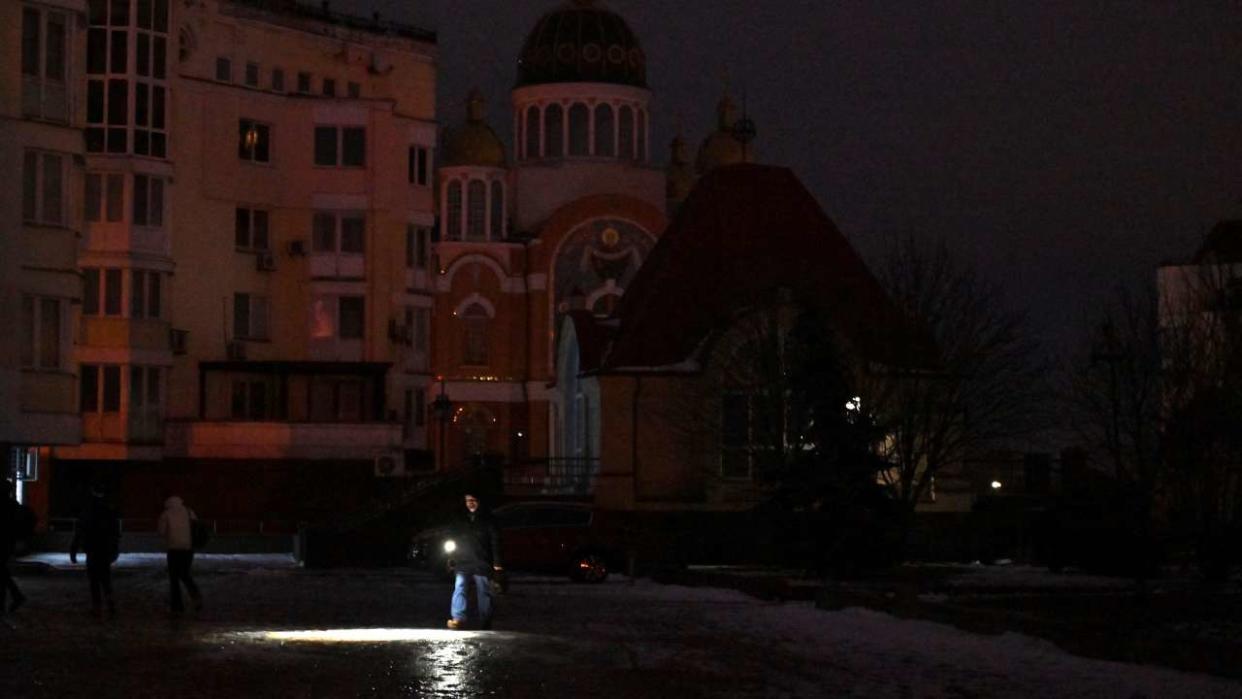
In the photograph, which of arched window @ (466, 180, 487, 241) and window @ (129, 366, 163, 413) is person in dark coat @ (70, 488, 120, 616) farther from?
arched window @ (466, 180, 487, 241)

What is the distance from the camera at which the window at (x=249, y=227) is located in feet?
219

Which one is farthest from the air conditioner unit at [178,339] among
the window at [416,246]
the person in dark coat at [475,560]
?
the person in dark coat at [475,560]

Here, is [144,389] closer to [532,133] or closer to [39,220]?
[39,220]

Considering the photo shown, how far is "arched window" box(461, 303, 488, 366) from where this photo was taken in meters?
91.6

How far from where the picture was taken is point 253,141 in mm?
66750

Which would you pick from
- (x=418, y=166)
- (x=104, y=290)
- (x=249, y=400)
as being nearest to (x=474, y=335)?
(x=418, y=166)

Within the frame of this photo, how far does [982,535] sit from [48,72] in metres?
22.7

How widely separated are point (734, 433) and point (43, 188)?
53.2 feet

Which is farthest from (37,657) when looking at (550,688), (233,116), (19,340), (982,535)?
(233,116)

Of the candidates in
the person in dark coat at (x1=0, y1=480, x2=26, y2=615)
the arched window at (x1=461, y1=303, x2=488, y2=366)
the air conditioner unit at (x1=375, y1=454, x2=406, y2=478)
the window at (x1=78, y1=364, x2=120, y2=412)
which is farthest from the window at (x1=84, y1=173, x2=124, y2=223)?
the person in dark coat at (x1=0, y1=480, x2=26, y2=615)

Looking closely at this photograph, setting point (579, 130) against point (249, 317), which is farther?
point (579, 130)

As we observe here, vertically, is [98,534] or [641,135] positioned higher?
[641,135]

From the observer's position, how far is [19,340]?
4538 cm

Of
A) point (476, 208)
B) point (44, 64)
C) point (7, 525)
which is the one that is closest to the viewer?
point (7, 525)
